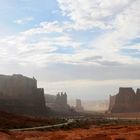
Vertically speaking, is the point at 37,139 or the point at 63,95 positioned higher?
the point at 63,95

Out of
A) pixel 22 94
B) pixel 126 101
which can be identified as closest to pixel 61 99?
pixel 126 101

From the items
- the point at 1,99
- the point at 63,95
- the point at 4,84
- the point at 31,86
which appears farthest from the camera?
the point at 63,95

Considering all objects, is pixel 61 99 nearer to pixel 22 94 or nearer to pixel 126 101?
pixel 126 101

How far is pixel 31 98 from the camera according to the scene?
105688 mm

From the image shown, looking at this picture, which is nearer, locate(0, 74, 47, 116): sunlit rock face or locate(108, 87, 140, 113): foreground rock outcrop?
locate(0, 74, 47, 116): sunlit rock face

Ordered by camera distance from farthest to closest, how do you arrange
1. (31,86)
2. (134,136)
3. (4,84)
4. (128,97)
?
(128,97), (31,86), (4,84), (134,136)

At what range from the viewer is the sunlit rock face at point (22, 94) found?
320ft

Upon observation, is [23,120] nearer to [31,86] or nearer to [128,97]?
Answer: [31,86]

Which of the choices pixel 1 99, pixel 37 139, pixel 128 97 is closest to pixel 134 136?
pixel 37 139

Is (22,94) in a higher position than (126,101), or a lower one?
higher

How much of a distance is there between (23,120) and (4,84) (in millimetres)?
50766

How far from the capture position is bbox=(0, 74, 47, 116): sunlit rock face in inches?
3841

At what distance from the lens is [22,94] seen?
104938 millimetres

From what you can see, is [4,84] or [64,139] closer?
[64,139]
